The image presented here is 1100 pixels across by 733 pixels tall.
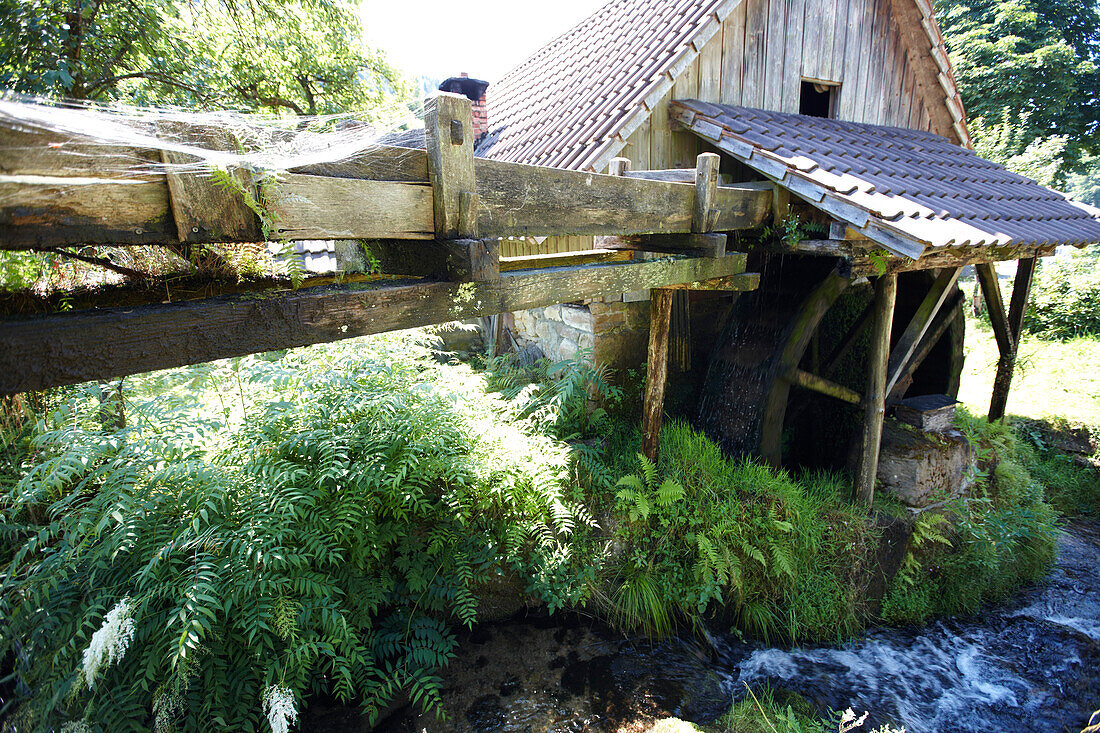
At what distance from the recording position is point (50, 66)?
200 inches

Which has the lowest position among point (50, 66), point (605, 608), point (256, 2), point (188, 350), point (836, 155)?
point (605, 608)

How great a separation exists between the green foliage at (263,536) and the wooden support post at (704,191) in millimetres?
1990

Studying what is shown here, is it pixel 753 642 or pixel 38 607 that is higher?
pixel 38 607

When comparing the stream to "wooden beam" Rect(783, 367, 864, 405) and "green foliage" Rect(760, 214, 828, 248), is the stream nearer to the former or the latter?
"wooden beam" Rect(783, 367, 864, 405)

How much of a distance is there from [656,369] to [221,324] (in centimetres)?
319

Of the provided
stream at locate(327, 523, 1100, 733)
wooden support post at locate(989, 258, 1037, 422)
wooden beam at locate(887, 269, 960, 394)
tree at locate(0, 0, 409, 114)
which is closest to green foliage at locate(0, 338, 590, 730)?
stream at locate(327, 523, 1100, 733)

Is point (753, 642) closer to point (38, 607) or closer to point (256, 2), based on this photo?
point (38, 607)

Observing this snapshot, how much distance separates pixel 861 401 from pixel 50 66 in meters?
8.22

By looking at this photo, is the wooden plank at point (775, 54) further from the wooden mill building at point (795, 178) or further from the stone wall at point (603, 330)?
the stone wall at point (603, 330)

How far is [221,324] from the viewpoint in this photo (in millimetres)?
1689

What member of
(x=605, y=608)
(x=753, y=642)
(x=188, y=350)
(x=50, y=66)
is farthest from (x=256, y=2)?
(x=753, y=642)

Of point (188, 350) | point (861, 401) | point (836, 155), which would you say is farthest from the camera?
point (861, 401)

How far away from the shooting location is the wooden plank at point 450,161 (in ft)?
6.36

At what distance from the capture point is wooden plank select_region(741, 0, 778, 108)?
5.17 metres
